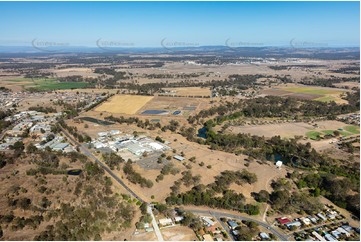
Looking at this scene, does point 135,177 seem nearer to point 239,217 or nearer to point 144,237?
point 144,237

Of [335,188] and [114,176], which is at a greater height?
[335,188]

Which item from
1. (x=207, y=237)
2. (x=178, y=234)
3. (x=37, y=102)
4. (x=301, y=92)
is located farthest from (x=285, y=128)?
(x=37, y=102)

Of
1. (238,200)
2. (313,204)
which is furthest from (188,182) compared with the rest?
(313,204)

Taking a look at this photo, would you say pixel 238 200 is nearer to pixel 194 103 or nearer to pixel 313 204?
pixel 313 204

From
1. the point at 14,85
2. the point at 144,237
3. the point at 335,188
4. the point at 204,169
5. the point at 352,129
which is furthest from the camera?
the point at 14,85

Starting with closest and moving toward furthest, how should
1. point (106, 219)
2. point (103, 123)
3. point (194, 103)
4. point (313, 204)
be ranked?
point (106, 219) → point (313, 204) → point (103, 123) → point (194, 103)

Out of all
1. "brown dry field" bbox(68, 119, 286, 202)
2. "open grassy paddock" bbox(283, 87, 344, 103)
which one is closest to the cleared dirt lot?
"brown dry field" bbox(68, 119, 286, 202)
